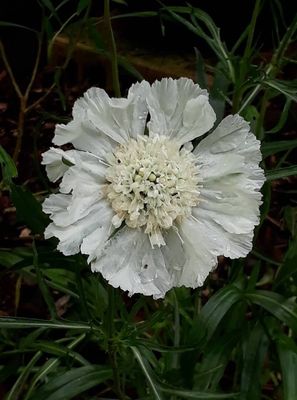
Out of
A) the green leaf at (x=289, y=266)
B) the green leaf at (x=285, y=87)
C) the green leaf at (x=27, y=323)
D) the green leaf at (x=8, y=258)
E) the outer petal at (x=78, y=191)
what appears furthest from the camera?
the green leaf at (x=8, y=258)

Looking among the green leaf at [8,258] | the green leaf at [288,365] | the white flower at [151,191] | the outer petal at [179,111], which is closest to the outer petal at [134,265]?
the white flower at [151,191]

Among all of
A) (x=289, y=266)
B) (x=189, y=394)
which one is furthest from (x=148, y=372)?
(x=289, y=266)

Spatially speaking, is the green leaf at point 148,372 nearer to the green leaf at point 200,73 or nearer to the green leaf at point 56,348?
the green leaf at point 56,348

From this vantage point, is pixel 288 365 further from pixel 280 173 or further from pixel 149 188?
pixel 149 188

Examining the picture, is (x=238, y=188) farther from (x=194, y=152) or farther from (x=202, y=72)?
(x=202, y=72)

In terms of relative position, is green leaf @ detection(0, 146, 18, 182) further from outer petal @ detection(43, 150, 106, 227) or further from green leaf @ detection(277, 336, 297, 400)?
green leaf @ detection(277, 336, 297, 400)

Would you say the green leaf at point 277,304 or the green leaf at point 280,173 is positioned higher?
the green leaf at point 280,173
